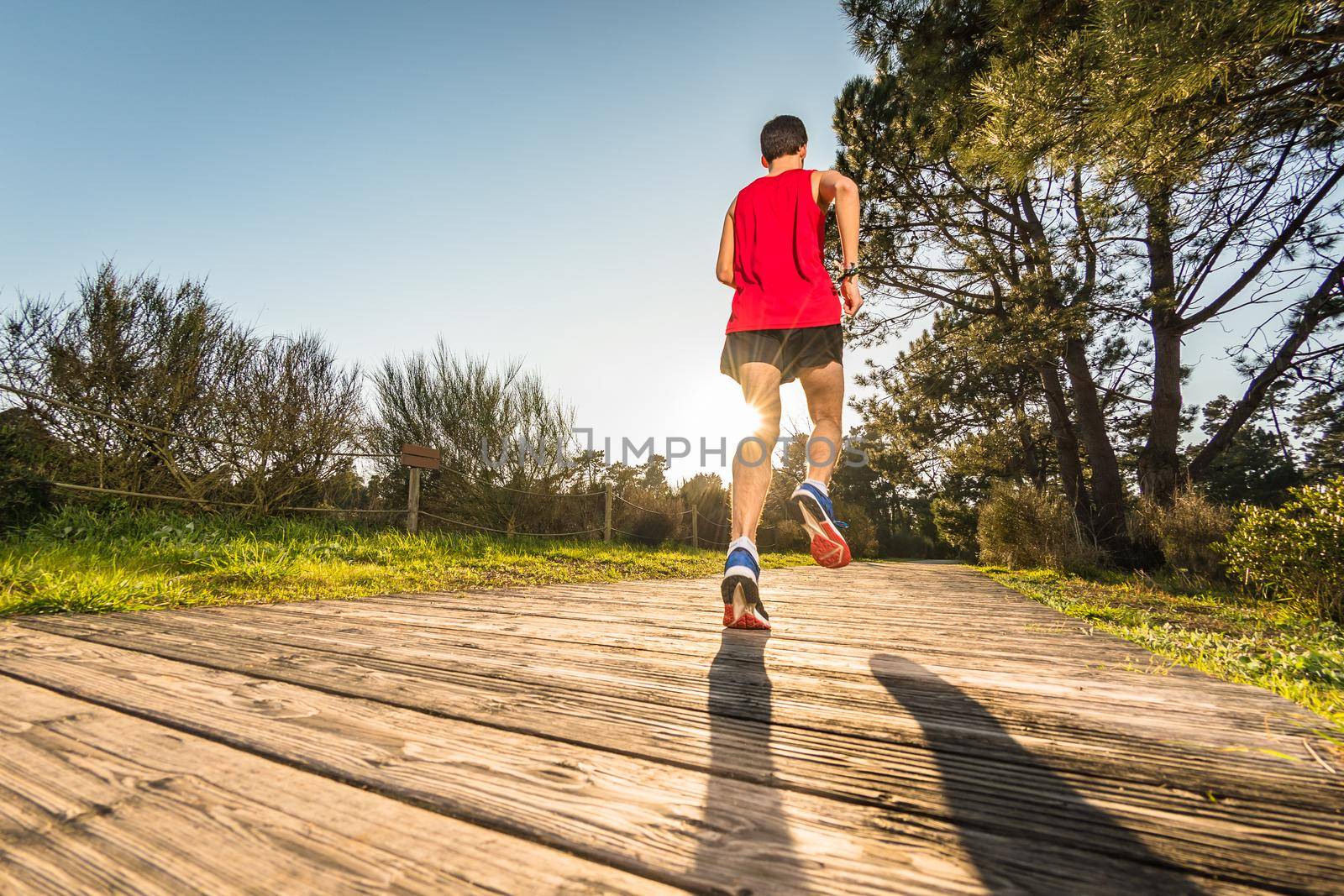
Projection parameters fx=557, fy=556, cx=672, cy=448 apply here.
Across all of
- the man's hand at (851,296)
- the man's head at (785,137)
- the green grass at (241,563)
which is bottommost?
the green grass at (241,563)

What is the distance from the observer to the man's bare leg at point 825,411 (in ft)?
7.22

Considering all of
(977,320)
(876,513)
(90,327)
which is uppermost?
(977,320)

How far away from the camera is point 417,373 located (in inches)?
348

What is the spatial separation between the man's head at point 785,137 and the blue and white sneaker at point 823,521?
61.1 inches

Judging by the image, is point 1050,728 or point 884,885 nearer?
point 884,885

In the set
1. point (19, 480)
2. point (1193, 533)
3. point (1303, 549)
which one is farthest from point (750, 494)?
point (1193, 533)

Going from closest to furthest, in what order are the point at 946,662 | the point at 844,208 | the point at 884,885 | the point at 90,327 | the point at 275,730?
the point at 884,885, the point at 275,730, the point at 946,662, the point at 844,208, the point at 90,327

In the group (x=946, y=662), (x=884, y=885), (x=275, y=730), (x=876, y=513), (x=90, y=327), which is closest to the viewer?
(x=884, y=885)

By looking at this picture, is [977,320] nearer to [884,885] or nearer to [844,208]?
[844,208]

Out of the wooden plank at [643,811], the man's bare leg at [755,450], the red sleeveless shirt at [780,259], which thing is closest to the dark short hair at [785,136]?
the red sleeveless shirt at [780,259]

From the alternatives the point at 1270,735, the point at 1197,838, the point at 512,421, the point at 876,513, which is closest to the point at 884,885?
the point at 1197,838

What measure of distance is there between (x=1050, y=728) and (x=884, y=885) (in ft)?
1.97

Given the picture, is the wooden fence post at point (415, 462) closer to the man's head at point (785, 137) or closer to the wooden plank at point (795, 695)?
the wooden plank at point (795, 695)

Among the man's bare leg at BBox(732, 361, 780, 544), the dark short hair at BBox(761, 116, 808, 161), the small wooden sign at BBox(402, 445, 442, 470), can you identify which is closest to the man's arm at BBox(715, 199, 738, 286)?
the dark short hair at BBox(761, 116, 808, 161)
